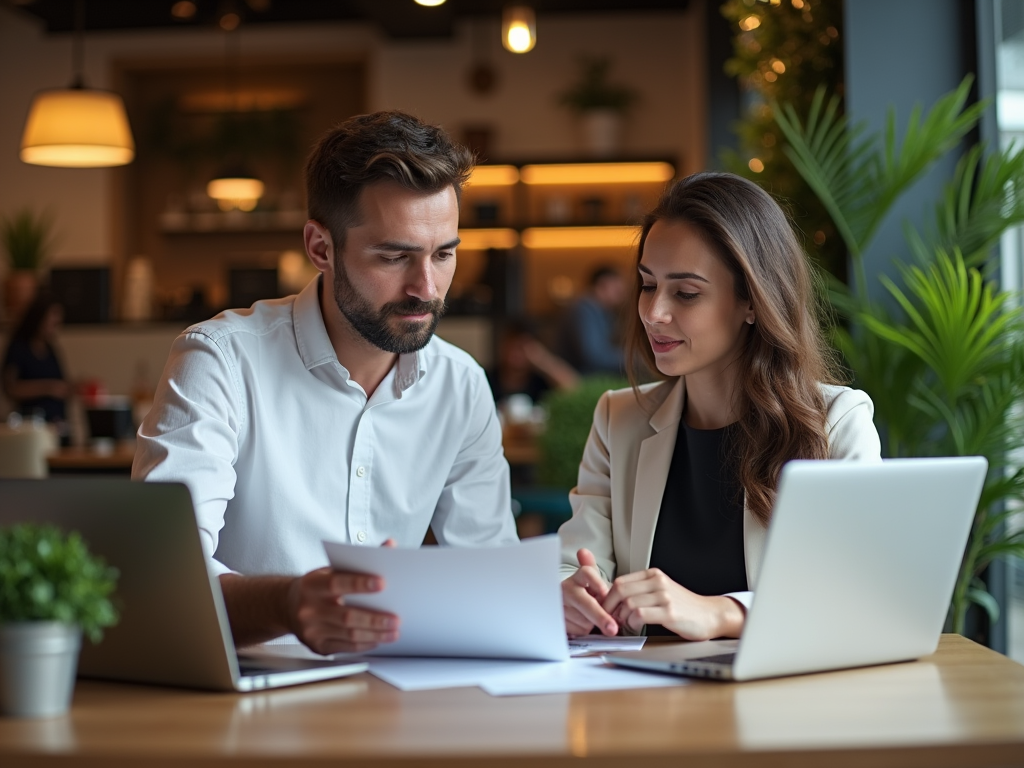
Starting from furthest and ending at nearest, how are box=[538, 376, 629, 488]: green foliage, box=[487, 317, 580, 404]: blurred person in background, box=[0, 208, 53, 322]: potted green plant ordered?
box=[0, 208, 53, 322]: potted green plant → box=[487, 317, 580, 404]: blurred person in background → box=[538, 376, 629, 488]: green foliage

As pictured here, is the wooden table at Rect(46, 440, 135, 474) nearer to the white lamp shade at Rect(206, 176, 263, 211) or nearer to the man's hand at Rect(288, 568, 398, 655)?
the white lamp shade at Rect(206, 176, 263, 211)

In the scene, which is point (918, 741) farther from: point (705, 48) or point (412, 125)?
point (705, 48)

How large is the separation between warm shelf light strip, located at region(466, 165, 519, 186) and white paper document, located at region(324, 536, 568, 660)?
7251 millimetres

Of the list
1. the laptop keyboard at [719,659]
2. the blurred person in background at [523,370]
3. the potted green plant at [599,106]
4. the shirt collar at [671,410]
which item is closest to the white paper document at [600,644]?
the laptop keyboard at [719,659]

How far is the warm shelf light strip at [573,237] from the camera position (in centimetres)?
833

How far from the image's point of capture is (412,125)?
6.15 ft

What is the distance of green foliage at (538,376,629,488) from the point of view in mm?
4320

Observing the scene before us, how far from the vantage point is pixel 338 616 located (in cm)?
124

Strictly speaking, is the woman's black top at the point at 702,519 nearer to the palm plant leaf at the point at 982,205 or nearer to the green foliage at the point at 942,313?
the green foliage at the point at 942,313

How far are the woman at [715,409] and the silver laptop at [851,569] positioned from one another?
1.35ft

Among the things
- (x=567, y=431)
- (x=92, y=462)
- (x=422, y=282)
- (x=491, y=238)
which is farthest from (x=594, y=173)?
(x=422, y=282)

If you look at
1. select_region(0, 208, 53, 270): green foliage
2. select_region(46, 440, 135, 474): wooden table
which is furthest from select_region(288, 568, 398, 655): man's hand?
select_region(0, 208, 53, 270): green foliage

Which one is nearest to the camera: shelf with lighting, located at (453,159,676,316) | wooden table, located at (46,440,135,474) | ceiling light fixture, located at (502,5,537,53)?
wooden table, located at (46,440,135,474)

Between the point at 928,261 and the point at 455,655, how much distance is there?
1.88 m
